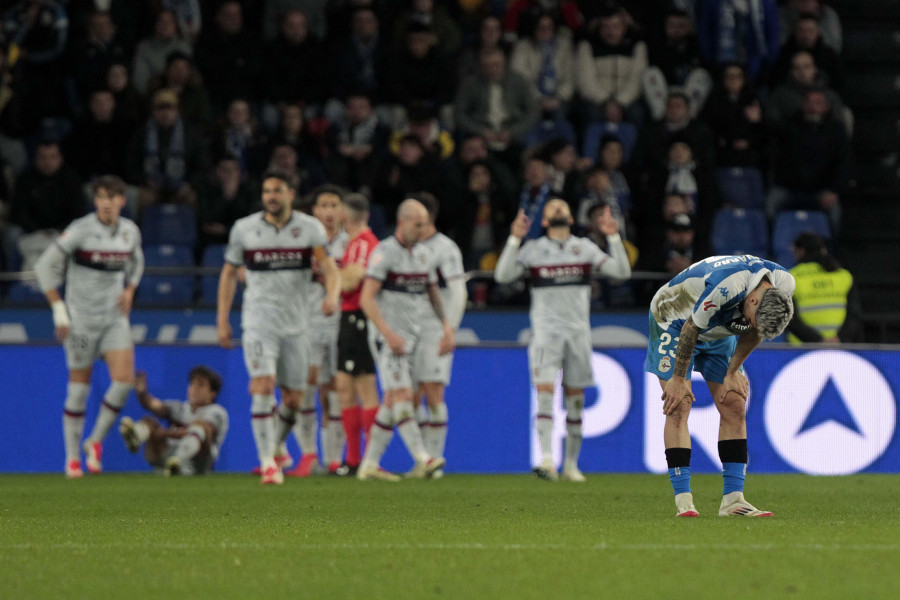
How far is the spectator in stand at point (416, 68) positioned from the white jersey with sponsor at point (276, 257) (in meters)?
6.27

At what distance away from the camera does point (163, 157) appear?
16422mm

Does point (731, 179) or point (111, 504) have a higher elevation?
point (731, 179)

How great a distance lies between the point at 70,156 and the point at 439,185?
4.36 metres

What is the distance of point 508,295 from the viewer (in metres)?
15.3

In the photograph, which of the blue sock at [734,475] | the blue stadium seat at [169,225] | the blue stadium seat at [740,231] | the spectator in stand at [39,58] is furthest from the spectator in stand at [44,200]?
the blue sock at [734,475]

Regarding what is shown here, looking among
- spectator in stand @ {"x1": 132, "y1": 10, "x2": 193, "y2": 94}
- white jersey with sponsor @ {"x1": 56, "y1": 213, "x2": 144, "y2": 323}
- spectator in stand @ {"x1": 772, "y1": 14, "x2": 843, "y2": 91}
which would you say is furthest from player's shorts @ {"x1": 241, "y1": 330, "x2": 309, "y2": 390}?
spectator in stand @ {"x1": 772, "y1": 14, "x2": 843, "y2": 91}

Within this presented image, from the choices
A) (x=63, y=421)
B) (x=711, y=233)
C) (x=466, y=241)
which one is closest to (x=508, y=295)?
(x=466, y=241)

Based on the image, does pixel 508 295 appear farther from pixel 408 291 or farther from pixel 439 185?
pixel 408 291

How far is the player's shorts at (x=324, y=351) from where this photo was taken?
1317cm

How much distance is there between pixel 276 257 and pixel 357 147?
17.3 feet

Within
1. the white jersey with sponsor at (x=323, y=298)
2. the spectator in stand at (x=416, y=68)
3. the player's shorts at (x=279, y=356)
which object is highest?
the spectator in stand at (x=416, y=68)

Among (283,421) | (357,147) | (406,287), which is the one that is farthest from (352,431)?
(357,147)

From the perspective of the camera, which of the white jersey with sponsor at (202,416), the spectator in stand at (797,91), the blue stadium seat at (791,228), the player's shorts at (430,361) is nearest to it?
the player's shorts at (430,361)

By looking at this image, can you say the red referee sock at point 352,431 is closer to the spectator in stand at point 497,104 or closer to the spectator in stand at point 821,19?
the spectator in stand at point 497,104
